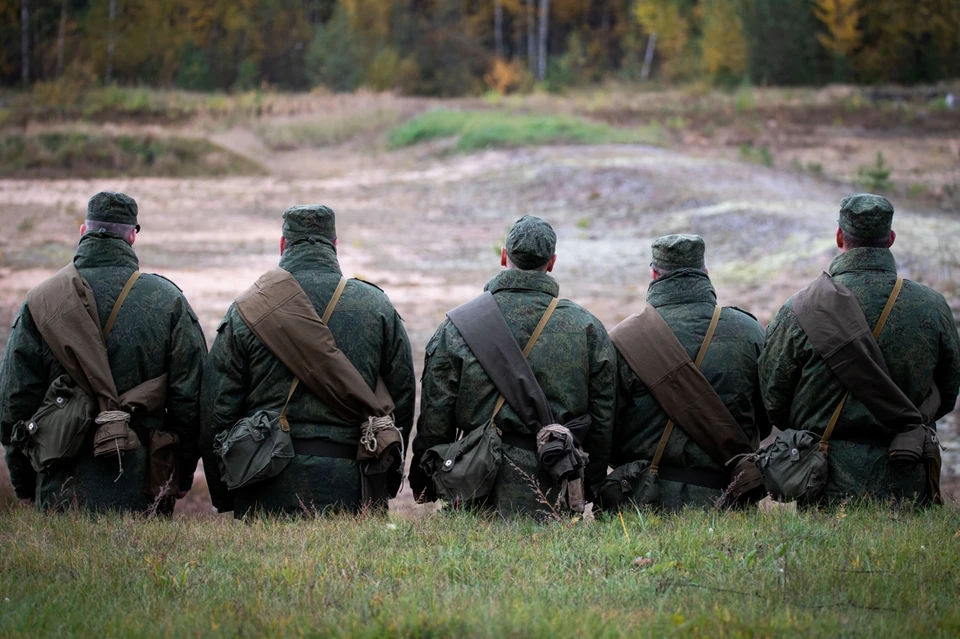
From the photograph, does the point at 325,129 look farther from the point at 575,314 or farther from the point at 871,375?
the point at 871,375

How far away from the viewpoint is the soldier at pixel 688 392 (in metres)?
5.60

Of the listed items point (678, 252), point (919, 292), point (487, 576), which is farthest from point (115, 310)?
point (919, 292)

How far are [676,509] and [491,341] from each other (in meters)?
1.35

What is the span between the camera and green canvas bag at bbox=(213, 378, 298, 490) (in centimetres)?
531

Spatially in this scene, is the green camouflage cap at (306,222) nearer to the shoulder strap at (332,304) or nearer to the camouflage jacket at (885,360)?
the shoulder strap at (332,304)

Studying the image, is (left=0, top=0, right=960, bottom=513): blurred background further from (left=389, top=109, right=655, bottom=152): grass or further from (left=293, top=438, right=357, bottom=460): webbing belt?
(left=293, top=438, right=357, bottom=460): webbing belt

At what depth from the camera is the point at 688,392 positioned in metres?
5.55

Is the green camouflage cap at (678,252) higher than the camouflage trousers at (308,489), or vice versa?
the green camouflage cap at (678,252)

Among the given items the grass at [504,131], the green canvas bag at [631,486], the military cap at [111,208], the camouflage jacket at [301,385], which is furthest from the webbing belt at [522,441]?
the grass at [504,131]

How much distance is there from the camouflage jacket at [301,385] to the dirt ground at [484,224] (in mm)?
3819

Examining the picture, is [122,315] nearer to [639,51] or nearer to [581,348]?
[581,348]

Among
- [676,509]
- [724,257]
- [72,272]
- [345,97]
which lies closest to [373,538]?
[676,509]

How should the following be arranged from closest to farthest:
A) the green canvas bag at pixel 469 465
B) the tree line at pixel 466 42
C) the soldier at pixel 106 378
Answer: the green canvas bag at pixel 469 465
the soldier at pixel 106 378
the tree line at pixel 466 42

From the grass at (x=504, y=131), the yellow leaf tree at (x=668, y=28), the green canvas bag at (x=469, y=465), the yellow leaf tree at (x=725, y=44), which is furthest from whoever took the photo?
the yellow leaf tree at (x=668, y=28)
